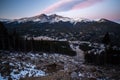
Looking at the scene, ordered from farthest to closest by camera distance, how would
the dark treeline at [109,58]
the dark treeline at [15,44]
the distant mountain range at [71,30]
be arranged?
the distant mountain range at [71,30]
the dark treeline at [109,58]
the dark treeline at [15,44]

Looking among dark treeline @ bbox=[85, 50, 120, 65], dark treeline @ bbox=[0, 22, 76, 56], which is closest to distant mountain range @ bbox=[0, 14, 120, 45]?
dark treeline @ bbox=[0, 22, 76, 56]

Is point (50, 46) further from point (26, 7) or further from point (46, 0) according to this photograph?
point (46, 0)

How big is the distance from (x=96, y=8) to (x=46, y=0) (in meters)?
5.87

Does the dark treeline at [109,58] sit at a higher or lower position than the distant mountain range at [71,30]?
lower

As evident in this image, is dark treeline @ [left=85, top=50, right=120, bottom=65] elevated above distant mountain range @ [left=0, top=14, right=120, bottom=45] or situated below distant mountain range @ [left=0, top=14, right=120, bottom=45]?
below

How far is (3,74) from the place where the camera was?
10836 mm

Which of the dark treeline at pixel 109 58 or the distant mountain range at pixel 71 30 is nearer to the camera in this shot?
the dark treeline at pixel 109 58

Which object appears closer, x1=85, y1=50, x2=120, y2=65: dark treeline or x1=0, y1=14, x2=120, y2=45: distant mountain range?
x1=85, y1=50, x2=120, y2=65: dark treeline

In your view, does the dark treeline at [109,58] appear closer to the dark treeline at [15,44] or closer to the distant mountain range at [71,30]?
the distant mountain range at [71,30]

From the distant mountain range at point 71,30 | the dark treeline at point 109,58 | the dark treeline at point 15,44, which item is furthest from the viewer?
the distant mountain range at point 71,30

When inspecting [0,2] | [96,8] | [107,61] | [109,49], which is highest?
[0,2]

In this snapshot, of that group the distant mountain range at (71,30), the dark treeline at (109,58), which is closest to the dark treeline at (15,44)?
the distant mountain range at (71,30)

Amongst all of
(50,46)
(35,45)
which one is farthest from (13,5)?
(50,46)

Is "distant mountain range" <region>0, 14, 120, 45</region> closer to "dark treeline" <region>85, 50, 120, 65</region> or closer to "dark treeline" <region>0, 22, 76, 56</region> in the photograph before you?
"dark treeline" <region>0, 22, 76, 56</region>
